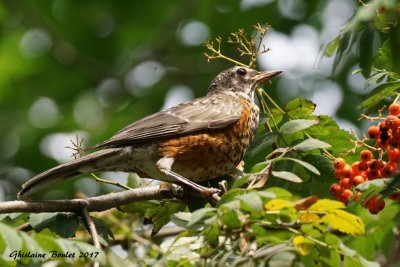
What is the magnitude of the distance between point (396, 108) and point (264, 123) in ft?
3.20

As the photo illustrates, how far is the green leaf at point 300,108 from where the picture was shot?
507cm

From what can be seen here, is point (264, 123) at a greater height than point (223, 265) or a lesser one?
greater

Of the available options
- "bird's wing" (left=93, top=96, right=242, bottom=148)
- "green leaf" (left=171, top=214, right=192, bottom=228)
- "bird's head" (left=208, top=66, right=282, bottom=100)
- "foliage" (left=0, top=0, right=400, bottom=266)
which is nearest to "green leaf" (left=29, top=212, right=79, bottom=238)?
"foliage" (left=0, top=0, right=400, bottom=266)

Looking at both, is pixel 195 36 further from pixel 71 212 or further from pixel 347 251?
pixel 347 251

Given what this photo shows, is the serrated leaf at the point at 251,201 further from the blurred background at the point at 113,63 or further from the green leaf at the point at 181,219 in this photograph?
the blurred background at the point at 113,63

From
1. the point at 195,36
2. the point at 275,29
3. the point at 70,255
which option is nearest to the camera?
the point at 70,255

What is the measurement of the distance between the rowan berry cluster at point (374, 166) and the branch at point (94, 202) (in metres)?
1.08

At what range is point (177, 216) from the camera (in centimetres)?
420

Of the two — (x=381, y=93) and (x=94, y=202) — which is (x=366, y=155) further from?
Result: (x=94, y=202)

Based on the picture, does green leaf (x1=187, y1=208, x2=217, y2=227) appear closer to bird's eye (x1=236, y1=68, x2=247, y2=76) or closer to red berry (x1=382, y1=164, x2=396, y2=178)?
red berry (x1=382, y1=164, x2=396, y2=178)

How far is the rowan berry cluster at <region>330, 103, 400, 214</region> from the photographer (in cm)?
436

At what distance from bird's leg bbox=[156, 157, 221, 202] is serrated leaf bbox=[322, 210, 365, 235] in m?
1.27

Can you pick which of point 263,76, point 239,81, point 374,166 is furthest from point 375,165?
point 239,81

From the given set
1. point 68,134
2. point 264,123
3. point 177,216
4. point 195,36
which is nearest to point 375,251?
point 264,123
